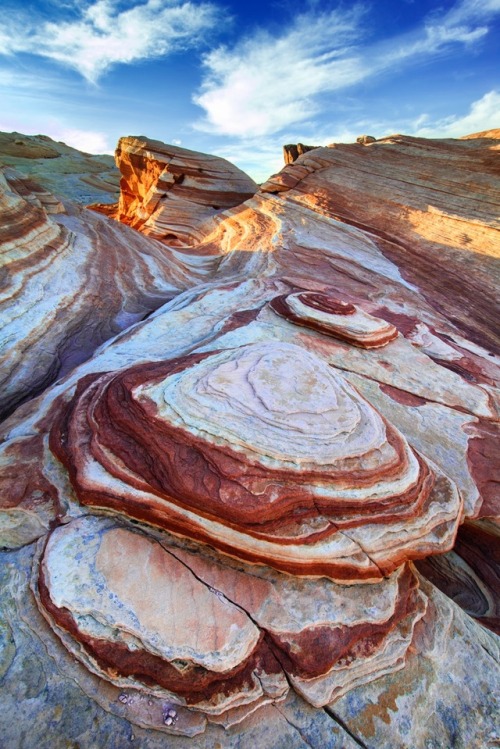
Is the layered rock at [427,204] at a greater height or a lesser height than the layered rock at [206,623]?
greater

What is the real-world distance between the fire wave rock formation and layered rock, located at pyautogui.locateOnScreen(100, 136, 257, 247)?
1192cm

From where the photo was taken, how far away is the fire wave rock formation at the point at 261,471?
2453 millimetres

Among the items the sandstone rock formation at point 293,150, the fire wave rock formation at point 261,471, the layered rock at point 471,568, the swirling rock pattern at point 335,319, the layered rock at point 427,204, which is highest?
the sandstone rock formation at point 293,150

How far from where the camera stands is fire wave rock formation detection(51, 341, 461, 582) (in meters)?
2.45

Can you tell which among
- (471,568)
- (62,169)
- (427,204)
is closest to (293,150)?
(427,204)

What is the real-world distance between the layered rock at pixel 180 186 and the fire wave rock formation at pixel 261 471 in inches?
469

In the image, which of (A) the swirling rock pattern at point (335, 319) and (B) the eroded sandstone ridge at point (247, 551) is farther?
(A) the swirling rock pattern at point (335, 319)

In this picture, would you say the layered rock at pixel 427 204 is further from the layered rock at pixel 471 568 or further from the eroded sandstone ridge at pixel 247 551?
the eroded sandstone ridge at pixel 247 551

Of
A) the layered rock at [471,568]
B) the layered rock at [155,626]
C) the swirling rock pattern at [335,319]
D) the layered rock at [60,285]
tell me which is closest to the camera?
A: the layered rock at [155,626]


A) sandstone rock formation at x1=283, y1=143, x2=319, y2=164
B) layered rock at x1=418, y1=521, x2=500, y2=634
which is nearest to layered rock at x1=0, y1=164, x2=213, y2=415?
layered rock at x1=418, y1=521, x2=500, y2=634

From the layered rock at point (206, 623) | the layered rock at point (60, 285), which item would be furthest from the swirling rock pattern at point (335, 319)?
the layered rock at point (206, 623)

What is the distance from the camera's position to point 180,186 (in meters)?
14.5

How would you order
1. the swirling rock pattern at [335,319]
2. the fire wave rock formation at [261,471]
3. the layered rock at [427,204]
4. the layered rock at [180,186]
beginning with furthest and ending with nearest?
the layered rock at [180,186] < the layered rock at [427,204] < the swirling rock pattern at [335,319] < the fire wave rock formation at [261,471]

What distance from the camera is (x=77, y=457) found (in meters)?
2.75
